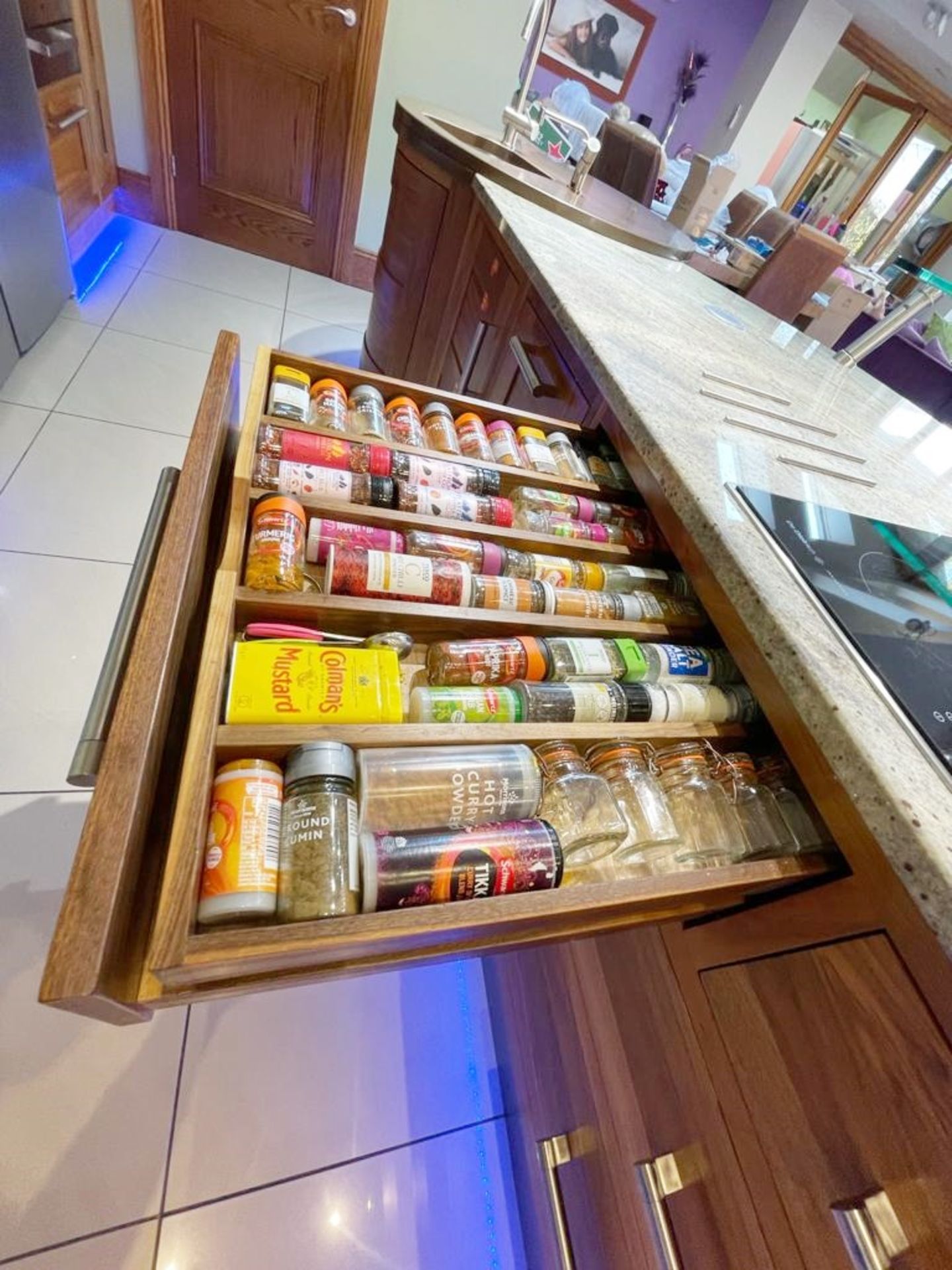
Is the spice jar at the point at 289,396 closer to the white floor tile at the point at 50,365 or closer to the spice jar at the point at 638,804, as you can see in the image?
the spice jar at the point at 638,804

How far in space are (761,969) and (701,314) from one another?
1.35 metres

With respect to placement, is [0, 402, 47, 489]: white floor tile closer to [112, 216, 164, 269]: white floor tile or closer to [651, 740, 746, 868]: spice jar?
[112, 216, 164, 269]: white floor tile

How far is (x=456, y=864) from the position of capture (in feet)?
1.36

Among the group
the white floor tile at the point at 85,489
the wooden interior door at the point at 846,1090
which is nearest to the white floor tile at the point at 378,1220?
the wooden interior door at the point at 846,1090

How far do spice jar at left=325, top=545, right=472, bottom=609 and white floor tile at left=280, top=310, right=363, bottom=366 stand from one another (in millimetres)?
2057

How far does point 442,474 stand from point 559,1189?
3.11ft

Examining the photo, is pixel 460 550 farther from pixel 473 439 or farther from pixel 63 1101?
pixel 63 1101

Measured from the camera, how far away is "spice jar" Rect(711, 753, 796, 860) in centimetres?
53

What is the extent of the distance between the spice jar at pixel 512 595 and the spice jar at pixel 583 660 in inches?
1.9

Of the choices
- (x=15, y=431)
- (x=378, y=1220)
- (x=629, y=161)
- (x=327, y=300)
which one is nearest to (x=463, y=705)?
(x=378, y=1220)

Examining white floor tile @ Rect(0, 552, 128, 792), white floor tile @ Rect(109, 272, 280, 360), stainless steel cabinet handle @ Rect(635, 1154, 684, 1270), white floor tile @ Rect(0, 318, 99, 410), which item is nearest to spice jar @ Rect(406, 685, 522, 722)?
stainless steel cabinet handle @ Rect(635, 1154, 684, 1270)

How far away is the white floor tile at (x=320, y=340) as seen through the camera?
2.33 meters

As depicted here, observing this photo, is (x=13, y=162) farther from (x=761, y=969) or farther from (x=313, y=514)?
(x=761, y=969)

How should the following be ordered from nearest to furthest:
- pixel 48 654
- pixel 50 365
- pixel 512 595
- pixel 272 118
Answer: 1. pixel 512 595
2. pixel 48 654
3. pixel 50 365
4. pixel 272 118
